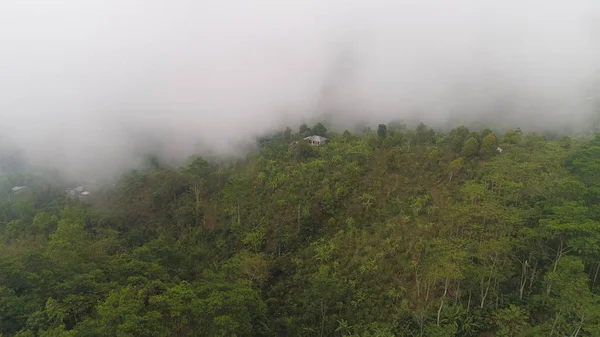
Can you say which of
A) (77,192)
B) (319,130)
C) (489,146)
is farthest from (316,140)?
(77,192)

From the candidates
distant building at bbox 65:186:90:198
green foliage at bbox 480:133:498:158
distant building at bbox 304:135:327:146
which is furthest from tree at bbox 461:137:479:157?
distant building at bbox 65:186:90:198

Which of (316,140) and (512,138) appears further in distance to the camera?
(316,140)

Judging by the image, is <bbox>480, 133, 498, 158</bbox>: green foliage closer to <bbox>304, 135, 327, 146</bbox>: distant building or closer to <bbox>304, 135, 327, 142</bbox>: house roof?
<bbox>304, 135, 327, 146</bbox>: distant building

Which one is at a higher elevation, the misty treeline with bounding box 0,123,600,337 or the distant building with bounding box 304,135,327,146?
the distant building with bounding box 304,135,327,146

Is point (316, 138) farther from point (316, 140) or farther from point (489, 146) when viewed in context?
point (489, 146)

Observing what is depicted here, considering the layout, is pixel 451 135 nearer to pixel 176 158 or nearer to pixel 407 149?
pixel 407 149

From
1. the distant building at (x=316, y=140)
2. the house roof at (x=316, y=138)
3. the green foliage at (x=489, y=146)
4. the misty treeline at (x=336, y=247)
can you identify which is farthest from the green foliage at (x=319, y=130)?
the green foliage at (x=489, y=146)

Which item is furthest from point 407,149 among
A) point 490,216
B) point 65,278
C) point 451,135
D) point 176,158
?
point 176,158
